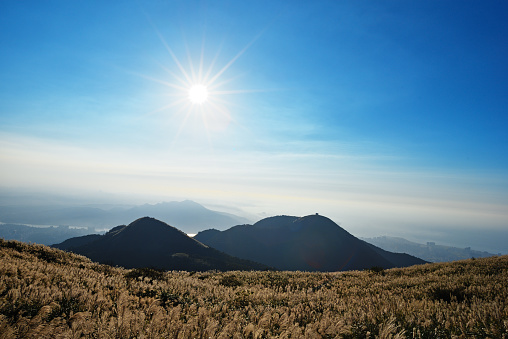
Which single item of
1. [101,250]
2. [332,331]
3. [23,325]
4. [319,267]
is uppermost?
[23,325]

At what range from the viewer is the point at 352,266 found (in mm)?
188250

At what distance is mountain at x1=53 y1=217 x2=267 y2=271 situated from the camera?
11826 cm

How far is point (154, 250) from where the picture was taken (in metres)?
143

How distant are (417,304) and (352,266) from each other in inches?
8197

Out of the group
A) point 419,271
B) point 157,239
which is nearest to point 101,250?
point 157,239

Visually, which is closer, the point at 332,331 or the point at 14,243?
the point at 332,331

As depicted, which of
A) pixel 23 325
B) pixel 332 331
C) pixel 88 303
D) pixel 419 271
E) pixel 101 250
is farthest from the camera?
pixel 101 250

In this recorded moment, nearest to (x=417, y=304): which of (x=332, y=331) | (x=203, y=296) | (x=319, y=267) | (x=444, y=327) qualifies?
(x=444, y=327)

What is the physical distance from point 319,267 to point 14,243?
20458 cm

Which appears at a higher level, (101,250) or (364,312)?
(364,312)

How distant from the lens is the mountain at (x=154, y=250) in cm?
11826

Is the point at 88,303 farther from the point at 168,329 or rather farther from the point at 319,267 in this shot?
the point at 319,267

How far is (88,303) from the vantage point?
526 cm

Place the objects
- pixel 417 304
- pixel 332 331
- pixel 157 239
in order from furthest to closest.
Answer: pixel 157 239 → pixel 417 304 → pixel 332 331
